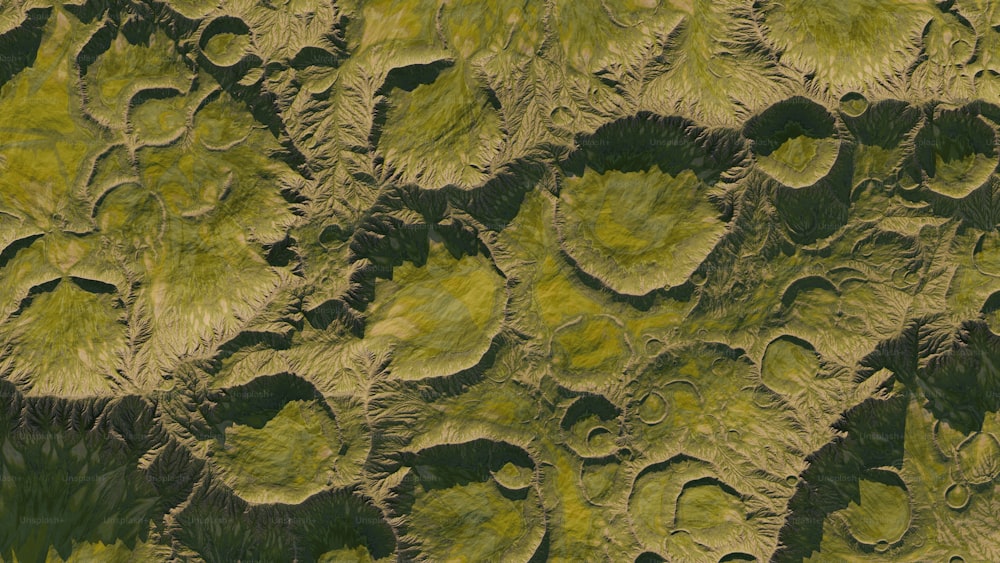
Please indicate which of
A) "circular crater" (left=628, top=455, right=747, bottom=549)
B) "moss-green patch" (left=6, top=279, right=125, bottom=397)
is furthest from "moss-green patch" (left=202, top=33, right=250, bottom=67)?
"circular crater" (left=628, top=455, right=747, bottom=549)

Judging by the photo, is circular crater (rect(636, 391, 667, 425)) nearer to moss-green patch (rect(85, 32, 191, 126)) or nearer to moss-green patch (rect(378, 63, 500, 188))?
moss-green patch (rect(378, 63, 500, 188))

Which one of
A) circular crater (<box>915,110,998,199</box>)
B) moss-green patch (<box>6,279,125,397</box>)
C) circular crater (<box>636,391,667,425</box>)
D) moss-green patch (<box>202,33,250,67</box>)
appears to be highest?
moss-green patch (<box>202,33,250,67</box>)

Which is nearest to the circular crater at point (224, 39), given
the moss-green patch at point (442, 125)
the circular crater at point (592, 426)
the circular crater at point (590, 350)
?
the moss-green patch at point (442, 125)

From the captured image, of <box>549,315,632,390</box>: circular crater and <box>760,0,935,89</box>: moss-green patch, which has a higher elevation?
<box>760,0,935,89</box>: moss-green patch

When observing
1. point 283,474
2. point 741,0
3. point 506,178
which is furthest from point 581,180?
point 283,474

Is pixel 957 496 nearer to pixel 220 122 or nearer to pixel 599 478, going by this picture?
pixel 599 478

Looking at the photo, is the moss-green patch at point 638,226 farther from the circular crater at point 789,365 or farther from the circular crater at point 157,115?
the circular crater at point 157,115

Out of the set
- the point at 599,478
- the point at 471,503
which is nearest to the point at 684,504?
the point at 599,478

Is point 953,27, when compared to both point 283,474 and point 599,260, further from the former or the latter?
point 283,474
